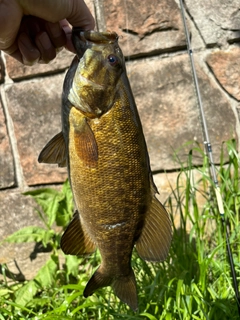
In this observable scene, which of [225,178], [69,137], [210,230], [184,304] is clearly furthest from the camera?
[210,230]

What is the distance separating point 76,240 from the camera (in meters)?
1.48

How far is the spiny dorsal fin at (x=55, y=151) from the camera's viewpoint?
140 cm

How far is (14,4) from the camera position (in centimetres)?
142

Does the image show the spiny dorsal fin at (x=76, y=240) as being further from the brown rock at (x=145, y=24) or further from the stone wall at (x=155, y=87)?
the brown rock at (x=145, y=24)

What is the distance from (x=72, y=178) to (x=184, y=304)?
0.88 metres

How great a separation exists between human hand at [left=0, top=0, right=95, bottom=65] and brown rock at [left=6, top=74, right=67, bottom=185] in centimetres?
82

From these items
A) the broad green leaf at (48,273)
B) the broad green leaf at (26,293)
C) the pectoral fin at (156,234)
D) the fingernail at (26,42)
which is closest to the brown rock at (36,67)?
the fingernail at (26,42)

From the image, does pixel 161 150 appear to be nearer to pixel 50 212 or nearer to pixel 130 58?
pixel 130 58

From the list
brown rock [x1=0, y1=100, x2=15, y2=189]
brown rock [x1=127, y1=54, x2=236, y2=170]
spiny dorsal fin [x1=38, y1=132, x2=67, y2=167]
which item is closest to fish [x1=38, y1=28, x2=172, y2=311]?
spiny dorsal fin [x1=38, y1=132, x2=67, y2=167]

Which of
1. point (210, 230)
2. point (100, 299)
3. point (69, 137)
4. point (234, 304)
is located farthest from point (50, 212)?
point (69, 137)

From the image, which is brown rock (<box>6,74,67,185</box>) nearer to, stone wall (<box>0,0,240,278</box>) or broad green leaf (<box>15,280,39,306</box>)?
stone wall (<box>0,0,240,278</box>)

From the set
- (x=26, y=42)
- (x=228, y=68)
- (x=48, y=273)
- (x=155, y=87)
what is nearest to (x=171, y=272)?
(x=48, y=273)

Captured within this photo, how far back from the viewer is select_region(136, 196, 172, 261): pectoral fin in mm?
1423

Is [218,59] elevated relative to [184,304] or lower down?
elevated
